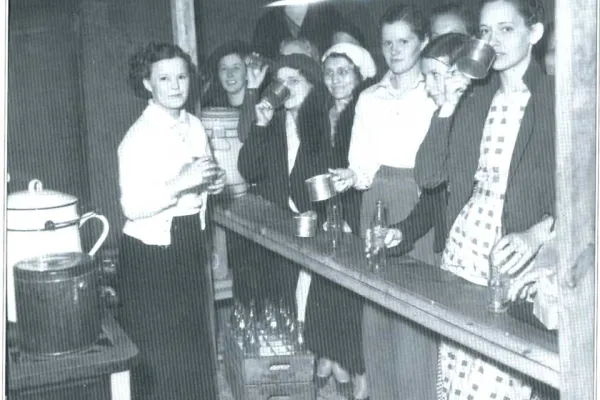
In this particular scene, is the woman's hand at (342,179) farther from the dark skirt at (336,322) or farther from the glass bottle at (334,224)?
the dark skirt at (336,322)

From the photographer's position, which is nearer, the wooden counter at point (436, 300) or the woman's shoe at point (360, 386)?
the wooden counter at point (436, 300)

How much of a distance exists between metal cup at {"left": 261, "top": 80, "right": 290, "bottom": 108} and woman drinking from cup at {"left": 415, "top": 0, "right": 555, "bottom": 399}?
91 cm

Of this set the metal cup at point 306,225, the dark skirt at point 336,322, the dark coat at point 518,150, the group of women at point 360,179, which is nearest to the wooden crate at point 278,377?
the group of women at point 360,179

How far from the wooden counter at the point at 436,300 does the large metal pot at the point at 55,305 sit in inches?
33.2

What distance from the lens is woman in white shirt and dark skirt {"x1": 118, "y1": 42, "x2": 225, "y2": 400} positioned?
9.03 feet

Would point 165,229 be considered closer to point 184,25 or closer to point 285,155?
point 285,155

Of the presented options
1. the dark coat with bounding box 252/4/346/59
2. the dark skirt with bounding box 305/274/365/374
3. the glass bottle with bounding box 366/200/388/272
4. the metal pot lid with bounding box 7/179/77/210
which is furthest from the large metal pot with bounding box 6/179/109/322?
the dark coat with bounding box 252/4/346/59

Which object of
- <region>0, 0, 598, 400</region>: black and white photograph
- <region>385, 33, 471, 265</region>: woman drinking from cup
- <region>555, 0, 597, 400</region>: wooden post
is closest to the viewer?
<region>555, 0, 597, 400</region>: wooden post

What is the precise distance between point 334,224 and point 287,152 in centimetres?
71

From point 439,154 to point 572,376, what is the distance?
2.80ft

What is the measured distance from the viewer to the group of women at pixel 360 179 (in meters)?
2.07

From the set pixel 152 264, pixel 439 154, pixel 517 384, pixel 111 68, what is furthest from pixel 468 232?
pixel 111 68

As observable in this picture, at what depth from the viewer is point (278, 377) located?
3033mm

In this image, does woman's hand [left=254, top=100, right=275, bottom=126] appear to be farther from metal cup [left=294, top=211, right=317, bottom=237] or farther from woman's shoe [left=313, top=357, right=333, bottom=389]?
woman's shoe [left=313, top=357, right=333, bottom=389]
